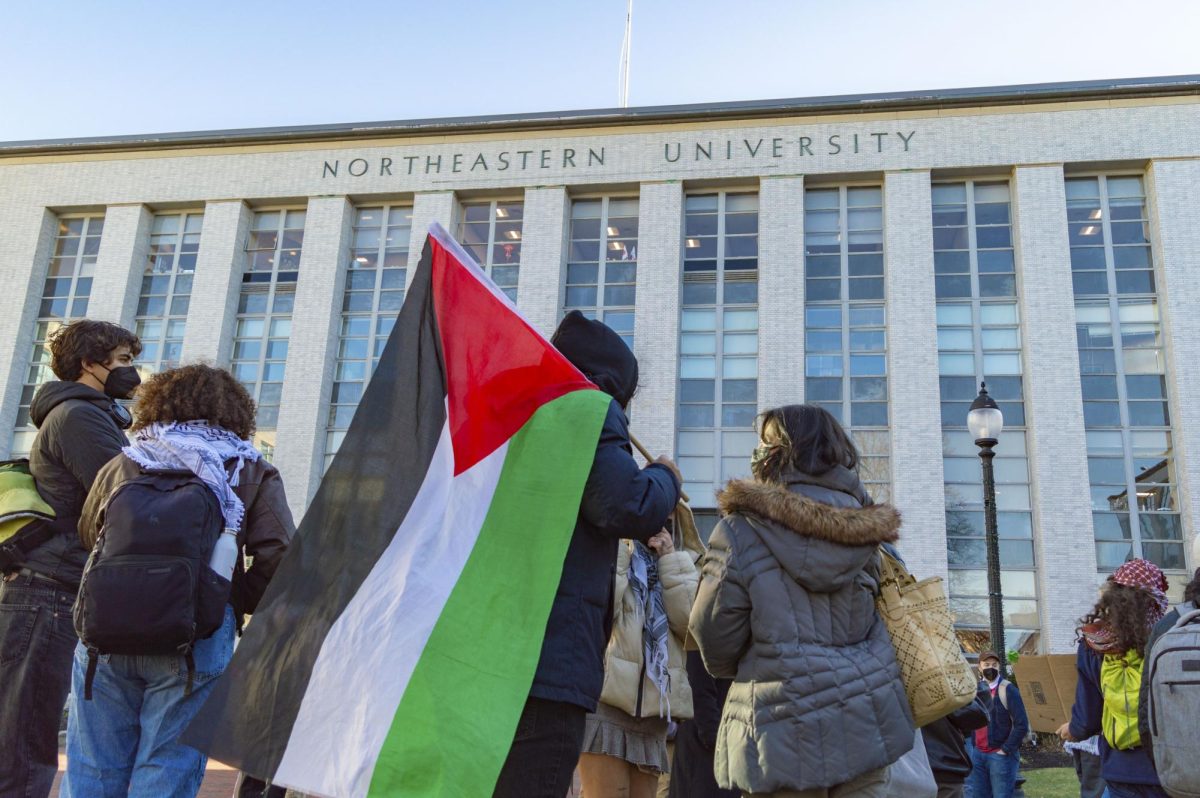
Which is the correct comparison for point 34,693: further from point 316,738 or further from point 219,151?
point 219,151

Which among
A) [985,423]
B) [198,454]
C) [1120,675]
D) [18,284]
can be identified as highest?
[18,284]

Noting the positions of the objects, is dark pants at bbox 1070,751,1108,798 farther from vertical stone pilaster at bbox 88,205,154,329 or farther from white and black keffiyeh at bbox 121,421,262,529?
vertical stone pilaster at bbox 88,205,154,329

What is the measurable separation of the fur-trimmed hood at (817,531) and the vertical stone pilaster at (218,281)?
28.1 m

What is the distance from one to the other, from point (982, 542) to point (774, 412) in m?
23.2

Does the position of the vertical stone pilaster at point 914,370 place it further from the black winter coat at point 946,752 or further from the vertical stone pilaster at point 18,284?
the vertical stone pilaster at point 18,284

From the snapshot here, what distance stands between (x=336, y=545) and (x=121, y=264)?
3130 cm

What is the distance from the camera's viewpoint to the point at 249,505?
414 centimetres

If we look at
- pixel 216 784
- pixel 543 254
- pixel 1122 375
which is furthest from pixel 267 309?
pixel 1122 375

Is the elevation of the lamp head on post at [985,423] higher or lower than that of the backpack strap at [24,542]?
higher

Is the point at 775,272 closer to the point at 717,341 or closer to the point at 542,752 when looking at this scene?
the point at 717,341

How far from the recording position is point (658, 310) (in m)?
28.1

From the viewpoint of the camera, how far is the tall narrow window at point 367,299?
2931 cm

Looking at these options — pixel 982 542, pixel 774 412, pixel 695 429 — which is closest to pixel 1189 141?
pixel 982 542

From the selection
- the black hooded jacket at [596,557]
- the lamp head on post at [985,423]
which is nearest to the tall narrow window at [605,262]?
the lamp head on post at [985,423]
